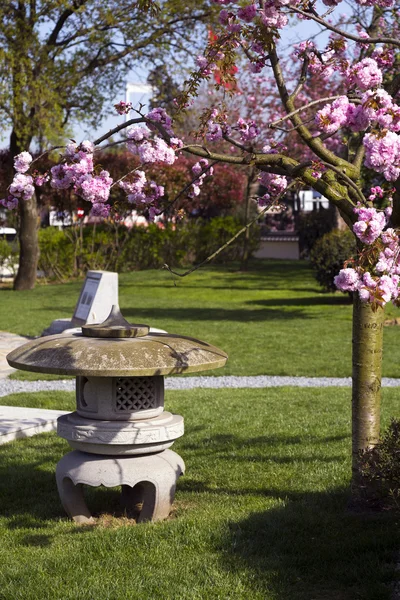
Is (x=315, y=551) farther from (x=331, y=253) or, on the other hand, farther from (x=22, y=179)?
(x=331, y=253)

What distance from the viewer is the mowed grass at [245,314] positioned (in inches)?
442

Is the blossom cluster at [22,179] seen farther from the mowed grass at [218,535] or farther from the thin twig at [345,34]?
the mowed grass at [218,535]

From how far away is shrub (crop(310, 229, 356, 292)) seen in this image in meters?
16.3

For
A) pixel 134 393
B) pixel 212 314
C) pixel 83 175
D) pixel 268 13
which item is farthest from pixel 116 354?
pixel 212 314

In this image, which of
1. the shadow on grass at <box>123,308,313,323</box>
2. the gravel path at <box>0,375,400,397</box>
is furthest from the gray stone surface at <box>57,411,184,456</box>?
the shadow on grass at <box>123,308,313,323</box>

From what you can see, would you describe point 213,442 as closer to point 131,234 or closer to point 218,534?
point 218,534

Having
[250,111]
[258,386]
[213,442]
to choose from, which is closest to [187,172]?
[250,111]

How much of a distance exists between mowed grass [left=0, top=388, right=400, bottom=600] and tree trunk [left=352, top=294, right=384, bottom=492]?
421 mm

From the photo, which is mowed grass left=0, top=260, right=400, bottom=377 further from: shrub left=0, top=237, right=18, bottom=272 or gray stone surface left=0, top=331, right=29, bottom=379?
shrub left=0, top=237, right=18, bottom=272

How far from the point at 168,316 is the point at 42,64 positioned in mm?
7304

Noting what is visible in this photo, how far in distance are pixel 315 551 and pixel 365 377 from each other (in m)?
1.02

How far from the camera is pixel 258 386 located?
9656 mm

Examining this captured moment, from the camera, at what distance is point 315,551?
168 inches

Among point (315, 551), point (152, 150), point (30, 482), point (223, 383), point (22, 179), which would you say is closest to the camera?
point (315, 551)
